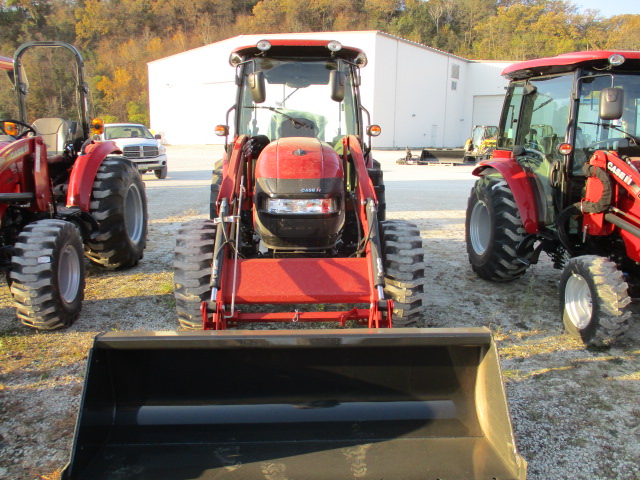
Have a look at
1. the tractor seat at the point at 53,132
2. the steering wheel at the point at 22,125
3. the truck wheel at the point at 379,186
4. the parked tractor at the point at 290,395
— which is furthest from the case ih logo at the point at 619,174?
the tractor seat at the point at 53,132

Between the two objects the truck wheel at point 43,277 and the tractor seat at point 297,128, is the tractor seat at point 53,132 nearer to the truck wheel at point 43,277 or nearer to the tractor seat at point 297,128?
the truck wheel at point 43,277

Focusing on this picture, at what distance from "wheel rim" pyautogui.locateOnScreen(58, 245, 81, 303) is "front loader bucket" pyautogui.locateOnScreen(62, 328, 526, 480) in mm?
1988

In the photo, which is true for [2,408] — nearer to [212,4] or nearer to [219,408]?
[219,408]

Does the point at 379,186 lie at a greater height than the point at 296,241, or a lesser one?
greater

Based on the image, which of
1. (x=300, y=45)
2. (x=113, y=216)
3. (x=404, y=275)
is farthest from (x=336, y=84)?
(x=113, y=216)

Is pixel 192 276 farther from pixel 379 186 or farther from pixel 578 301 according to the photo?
pixel 578 301

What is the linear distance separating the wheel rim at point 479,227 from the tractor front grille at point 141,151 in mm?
10899

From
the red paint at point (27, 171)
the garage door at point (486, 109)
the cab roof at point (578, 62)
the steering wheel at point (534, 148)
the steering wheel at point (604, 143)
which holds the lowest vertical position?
the red paint at point (27, 171)

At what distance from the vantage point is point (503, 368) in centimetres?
354

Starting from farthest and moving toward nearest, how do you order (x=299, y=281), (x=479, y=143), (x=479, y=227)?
(x=479, y=143) → (x=479, y=227) → (x=299, y=281)

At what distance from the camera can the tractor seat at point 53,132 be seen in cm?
566

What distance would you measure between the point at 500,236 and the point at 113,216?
148 inches

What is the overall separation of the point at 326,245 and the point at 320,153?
667 mm

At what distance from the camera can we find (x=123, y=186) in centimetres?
548
